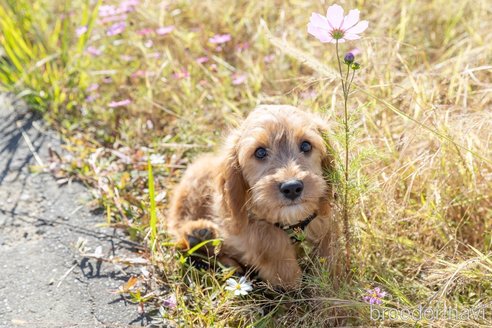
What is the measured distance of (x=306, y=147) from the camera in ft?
10.3

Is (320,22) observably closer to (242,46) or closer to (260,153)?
(260,153)

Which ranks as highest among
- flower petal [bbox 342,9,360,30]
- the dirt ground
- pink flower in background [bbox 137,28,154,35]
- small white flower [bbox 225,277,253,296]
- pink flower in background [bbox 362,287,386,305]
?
flower petal [bbox 342,9,360,30]

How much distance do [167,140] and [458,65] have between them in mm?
2032

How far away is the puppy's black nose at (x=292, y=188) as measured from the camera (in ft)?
9.39

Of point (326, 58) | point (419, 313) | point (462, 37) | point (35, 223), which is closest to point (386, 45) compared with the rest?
point (326, 58)

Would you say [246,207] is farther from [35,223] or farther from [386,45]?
[386,45]

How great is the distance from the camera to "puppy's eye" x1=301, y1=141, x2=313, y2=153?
10.3ft

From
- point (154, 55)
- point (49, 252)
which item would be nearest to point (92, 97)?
point (154, 55)

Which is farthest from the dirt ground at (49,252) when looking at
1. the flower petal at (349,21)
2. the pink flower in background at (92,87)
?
the flower petal at (349,21)

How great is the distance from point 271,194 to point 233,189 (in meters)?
0.38

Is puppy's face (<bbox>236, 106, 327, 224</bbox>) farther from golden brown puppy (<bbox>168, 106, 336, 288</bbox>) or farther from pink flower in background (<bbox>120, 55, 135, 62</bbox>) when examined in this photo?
pink flower in background (<bbox>120, 55, 135, 62</bbox>)

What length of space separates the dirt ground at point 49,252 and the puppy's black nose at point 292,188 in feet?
3.15

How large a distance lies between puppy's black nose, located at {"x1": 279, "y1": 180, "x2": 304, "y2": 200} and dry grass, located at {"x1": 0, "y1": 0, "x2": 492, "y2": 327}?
0.89ft

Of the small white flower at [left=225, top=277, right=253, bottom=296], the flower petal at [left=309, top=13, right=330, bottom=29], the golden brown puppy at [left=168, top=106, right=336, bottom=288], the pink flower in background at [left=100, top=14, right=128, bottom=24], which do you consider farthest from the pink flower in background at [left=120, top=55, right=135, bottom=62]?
the flower petal at [left=309, top=13, right=330, bottom=29]
